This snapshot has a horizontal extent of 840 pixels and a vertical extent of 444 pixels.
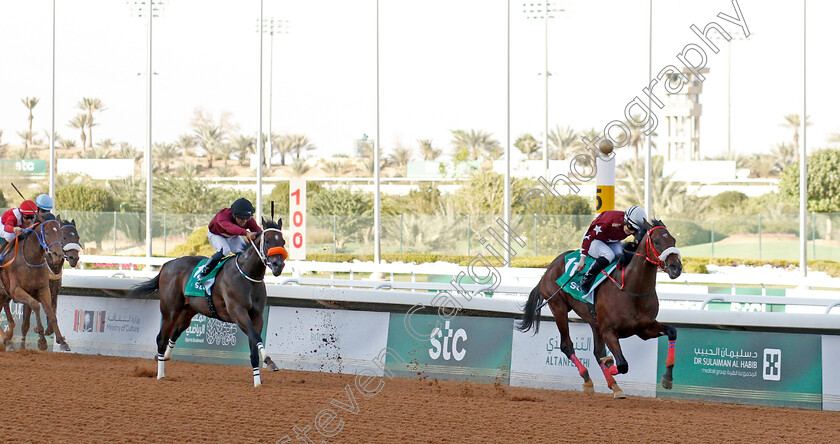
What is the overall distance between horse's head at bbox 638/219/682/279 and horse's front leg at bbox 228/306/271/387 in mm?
3799

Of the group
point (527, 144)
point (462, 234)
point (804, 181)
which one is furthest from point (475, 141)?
point (804, 181)

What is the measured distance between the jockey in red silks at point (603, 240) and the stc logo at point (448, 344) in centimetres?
169

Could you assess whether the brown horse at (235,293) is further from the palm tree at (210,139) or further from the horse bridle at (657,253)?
the palm tree at (210,139)

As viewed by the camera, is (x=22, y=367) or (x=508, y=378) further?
(x=22, y=367)

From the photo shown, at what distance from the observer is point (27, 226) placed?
1232 centimetres

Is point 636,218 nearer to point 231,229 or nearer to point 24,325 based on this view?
point 231,229

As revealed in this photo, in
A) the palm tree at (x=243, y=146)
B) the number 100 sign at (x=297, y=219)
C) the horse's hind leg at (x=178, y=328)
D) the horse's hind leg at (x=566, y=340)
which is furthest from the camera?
the palm tree at (x=243, y=146)

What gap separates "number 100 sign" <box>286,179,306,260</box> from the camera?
60.3 feet

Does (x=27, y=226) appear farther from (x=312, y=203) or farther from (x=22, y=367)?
(x=312, y=203)

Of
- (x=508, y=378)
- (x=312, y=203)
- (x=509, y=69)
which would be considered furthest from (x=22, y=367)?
(x=312, y=203)

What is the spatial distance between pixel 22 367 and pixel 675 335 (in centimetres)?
742

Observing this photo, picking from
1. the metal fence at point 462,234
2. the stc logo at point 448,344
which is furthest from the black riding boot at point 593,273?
the metal fence at point 462,234

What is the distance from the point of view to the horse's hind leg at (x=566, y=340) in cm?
925

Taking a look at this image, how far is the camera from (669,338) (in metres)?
8.38
